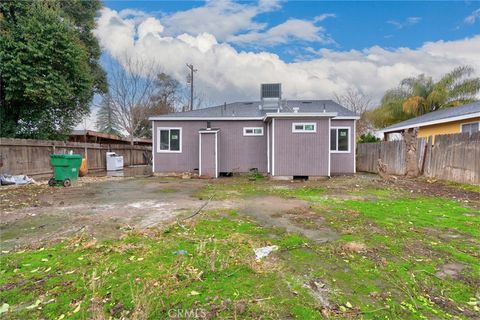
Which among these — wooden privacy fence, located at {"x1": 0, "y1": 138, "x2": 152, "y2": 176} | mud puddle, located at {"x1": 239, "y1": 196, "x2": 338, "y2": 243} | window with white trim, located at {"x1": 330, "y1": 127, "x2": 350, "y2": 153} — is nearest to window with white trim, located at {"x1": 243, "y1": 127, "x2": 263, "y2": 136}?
window with white trim, located at {"x1": 330, "y1": 127, "x2": 350, "y2": 153}

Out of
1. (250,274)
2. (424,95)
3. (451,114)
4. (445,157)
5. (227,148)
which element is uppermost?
(424,95)

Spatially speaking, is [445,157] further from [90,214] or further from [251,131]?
[90,214]

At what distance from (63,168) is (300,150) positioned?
8278mm

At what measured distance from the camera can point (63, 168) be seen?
8719 millimetres

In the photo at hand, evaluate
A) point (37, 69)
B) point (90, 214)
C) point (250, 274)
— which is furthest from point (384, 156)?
point (37, 69)

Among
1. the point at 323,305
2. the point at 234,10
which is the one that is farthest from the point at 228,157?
the point at 323,305

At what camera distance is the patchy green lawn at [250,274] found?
2076 millimetres

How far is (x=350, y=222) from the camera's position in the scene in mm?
4480

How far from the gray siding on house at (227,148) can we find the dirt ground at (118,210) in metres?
4.33

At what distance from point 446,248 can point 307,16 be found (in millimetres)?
10432

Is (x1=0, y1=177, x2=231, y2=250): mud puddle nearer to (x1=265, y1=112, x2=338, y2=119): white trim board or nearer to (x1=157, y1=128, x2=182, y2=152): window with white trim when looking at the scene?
(x1=265, y1=112, x2=338, y2=119): white trim board

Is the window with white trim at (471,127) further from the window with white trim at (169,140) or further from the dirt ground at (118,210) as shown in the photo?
the window with white trim at (169,140)

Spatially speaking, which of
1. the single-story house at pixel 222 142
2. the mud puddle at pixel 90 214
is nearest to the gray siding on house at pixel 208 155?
the single-story house at pixel 222 142

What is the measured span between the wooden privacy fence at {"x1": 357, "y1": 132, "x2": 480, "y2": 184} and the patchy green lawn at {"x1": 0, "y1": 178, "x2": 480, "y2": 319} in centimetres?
488
